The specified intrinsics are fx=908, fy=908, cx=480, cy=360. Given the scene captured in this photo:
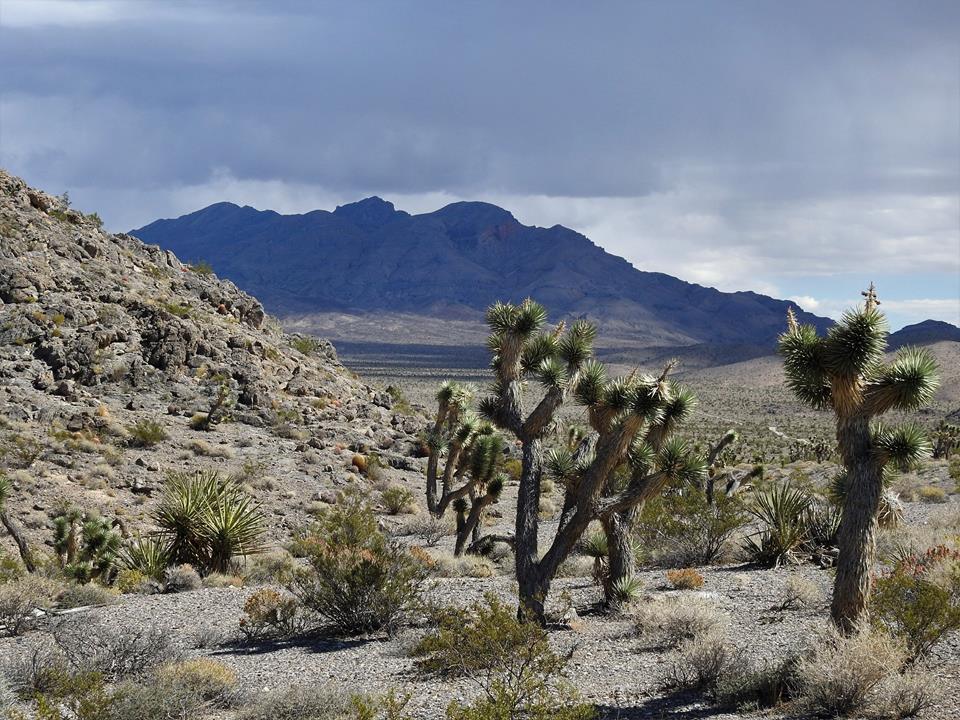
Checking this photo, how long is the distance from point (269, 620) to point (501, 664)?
433cm

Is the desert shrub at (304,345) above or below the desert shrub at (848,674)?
above

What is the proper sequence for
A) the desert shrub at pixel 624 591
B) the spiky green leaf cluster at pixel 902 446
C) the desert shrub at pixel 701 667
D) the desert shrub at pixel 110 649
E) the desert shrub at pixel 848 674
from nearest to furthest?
1. the desert shrub at pixel 848 674
2. the desert shrub at pixel 701 667
3. the spiky green leaf cluster at pixel 902 446
4. the desert shrub at pixel 110 649
5. the desert shrub at pixel 624 591

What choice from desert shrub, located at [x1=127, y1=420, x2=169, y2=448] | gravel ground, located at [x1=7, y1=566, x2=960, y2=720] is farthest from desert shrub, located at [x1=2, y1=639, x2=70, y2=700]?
desert shrub, located at [x1=127, y1=420, x2=169, y2=448]

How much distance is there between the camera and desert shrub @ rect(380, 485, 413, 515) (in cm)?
2830

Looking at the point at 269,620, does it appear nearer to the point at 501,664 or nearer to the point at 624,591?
the point at 501,664

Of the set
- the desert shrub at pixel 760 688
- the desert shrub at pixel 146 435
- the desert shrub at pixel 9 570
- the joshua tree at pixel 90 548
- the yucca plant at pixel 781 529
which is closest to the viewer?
the desert shrub at pixel 760 688

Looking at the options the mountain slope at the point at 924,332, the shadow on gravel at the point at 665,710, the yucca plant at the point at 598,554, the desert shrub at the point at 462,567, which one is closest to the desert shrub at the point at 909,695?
the shadow on gravel at the point at 665,710

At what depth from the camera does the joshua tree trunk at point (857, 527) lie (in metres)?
9.53

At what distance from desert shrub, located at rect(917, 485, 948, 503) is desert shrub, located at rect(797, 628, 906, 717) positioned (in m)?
19.6

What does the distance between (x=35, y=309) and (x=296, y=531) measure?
15.4m

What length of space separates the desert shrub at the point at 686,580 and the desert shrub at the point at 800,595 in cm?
167

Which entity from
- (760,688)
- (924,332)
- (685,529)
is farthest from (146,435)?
(924,332)

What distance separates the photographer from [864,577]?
31.4 ft

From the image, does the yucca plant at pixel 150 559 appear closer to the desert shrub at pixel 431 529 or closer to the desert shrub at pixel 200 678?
the desert shrub at pixel 200 678
